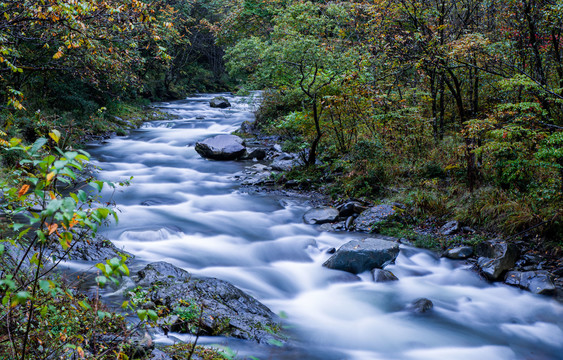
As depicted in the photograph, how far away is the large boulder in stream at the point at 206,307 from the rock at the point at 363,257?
77.5 inches

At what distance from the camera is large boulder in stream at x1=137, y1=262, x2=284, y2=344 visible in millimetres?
3826

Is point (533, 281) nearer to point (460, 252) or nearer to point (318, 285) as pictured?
point (460, 252)

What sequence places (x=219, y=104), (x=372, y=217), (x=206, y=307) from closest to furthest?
(x=206, y=307) < (x=372, y=217) < (x=219, y=104)

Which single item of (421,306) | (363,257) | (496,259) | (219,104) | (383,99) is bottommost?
(421,306)

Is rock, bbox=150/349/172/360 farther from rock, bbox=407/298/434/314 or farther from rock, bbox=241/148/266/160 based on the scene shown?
rock, bbox=241/148/266/160

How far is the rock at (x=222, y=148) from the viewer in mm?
13906

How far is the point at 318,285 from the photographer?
21.0 ft

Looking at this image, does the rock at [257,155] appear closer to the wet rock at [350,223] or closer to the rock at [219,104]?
the wet rock at [350,223]

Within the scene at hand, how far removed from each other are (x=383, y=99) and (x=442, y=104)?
1.67m

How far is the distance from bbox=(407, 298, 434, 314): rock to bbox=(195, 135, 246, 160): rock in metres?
9.45

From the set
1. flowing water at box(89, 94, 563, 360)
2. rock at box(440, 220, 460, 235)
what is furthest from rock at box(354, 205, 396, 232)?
rock at box(440, 220, 460, 235)

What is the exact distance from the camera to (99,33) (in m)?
5.76

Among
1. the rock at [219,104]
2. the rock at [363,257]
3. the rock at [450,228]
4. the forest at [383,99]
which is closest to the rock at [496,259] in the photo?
the forest at [383,99]

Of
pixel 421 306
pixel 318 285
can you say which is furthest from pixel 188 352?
pixel 421 306
